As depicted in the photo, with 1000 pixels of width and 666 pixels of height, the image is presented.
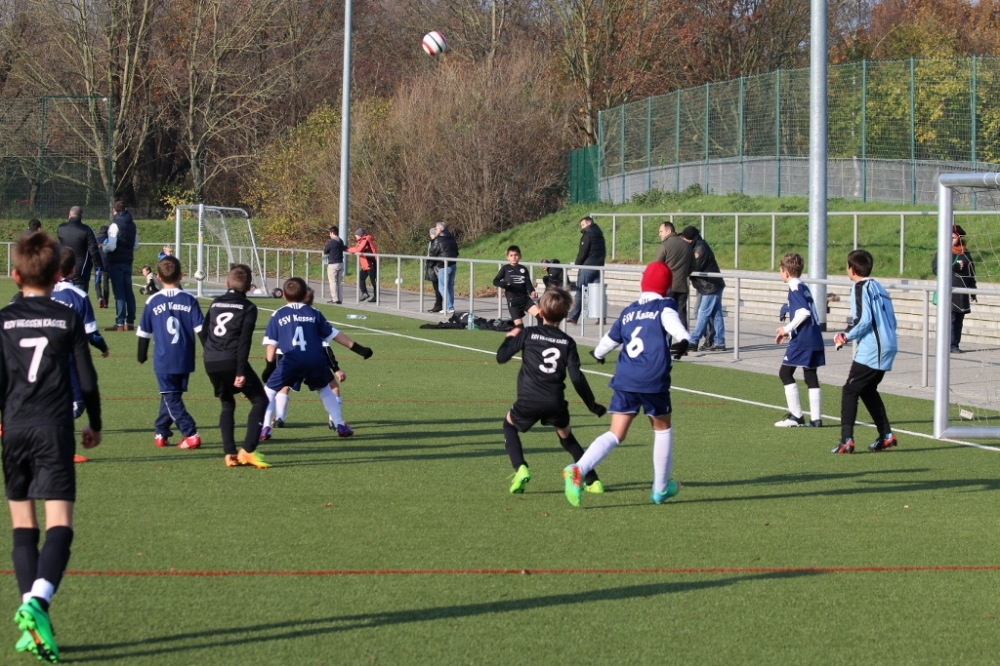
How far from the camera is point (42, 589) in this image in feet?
16.0

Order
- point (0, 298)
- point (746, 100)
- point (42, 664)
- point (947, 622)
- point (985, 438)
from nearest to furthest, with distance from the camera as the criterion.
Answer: point (42, 664), point (947, 622), point (985, 438), point (0, 298), point (746, 100)

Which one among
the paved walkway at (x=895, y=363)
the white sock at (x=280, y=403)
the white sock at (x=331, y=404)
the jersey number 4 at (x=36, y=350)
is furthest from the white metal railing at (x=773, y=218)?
the jersey number 4 at (x=36, y=350)

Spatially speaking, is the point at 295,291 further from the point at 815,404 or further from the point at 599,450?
the point at 815,404

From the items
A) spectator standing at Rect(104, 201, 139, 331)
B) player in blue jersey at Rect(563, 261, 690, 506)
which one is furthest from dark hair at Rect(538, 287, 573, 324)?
spectator standing at Rect(104, 201, 139, 331)

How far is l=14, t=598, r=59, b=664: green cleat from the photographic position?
479 cm

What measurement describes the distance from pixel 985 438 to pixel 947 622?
231 inches

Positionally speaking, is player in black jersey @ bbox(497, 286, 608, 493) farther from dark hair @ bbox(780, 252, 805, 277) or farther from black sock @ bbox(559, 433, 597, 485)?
dark hair @ bbox(780, 252, 805, 277)

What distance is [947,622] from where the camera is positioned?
18.4 feet

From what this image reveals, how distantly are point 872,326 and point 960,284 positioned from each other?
7.98m

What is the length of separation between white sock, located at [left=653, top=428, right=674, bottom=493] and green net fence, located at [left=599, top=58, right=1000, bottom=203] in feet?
65.0

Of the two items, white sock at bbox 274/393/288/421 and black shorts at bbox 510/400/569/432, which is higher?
black shorts at bbox 510/400/569/432

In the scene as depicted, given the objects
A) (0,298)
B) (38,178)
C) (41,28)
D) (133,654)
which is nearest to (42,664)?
(133,654)

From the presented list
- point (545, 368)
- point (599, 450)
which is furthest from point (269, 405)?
point (599, 450)

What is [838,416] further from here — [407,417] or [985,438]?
[407,417]
